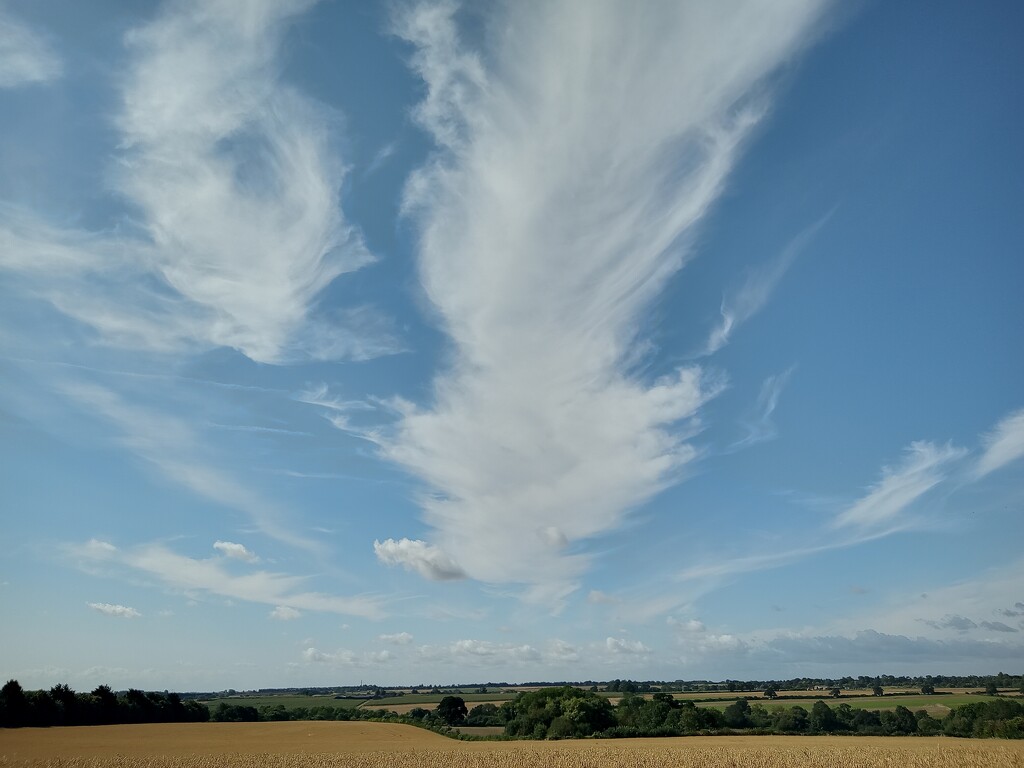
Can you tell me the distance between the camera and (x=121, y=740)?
62062 millimetres

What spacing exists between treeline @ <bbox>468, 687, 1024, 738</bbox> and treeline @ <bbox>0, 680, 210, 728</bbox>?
58721mm

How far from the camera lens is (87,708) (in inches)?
3472

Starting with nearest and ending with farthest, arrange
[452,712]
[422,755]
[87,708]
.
→ [422,755] → [87,708] → [452,712]

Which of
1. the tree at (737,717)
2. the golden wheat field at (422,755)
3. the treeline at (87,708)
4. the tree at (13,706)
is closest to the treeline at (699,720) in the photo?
the tree at (737,717)

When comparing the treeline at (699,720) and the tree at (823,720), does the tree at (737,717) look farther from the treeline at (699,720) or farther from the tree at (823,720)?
the tree at (823,720)

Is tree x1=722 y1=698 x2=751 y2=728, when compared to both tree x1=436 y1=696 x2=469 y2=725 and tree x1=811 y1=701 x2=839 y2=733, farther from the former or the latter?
tree x1=436 y1=696 x2=469 y2=725

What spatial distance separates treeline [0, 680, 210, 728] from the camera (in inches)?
3054

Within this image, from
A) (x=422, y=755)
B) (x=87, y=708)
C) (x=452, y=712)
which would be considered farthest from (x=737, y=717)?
(x=87, y=708)

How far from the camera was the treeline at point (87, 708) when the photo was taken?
7756 cm

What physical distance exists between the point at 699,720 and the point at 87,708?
87.7 metres

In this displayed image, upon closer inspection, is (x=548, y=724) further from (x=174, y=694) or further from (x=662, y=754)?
(x=174, y=694)

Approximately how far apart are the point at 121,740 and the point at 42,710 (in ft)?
100

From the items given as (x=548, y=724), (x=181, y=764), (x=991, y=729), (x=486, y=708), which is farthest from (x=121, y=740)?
(x=991, y=729)

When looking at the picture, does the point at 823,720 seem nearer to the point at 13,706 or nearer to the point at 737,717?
the point at 737,717
